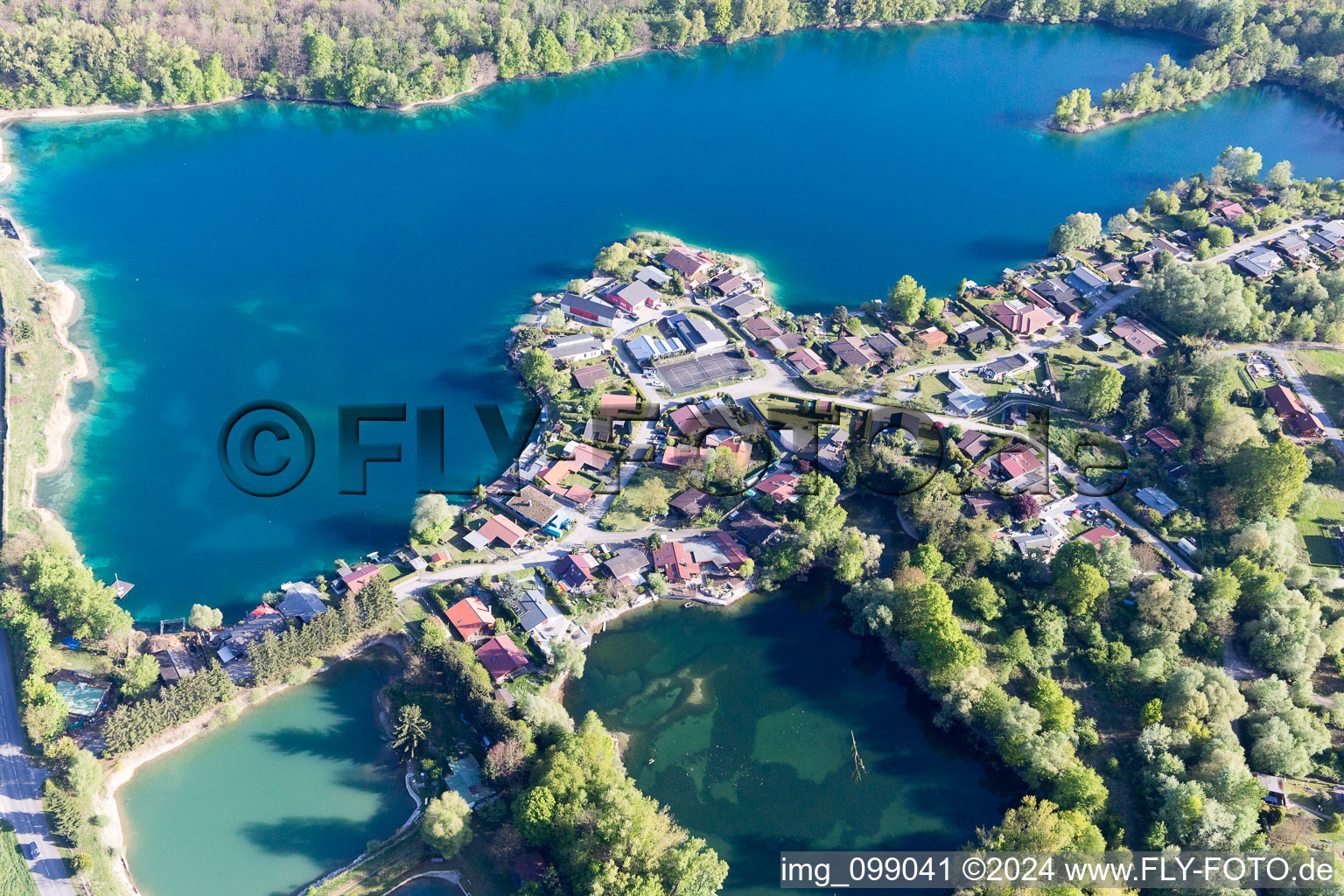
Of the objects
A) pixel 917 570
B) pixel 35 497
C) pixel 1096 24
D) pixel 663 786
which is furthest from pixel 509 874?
pixel 1096 24

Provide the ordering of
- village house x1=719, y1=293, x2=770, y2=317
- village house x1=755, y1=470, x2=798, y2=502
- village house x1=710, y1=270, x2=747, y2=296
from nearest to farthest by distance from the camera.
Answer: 1. village house x1=755, y1=470, x2=798, y2=502
2. village house x1=719, y1=293, x2=770, y2=317
3. village house x1=710, y1=270, x2=747, y2=296

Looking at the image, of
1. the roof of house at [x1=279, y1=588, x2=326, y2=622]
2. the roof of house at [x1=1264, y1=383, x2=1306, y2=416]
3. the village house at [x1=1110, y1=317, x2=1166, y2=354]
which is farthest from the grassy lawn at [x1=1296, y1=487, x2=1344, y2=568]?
the roof of house at [x1=279, y1=588, x2=326, y2=622]

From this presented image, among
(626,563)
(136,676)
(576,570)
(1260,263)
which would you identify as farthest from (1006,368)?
(136,676)

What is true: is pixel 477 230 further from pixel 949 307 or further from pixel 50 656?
pixel 50 656

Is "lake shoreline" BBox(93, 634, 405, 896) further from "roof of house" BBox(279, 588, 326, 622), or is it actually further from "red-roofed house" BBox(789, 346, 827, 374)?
"red-roofed house" BBox(789, 346, 827, 374)

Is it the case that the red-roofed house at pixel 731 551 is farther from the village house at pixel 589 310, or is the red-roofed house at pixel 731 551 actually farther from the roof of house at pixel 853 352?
the village house at pixel 589 310

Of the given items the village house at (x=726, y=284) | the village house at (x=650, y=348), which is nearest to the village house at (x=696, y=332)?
the village house at (x=650, y=348)

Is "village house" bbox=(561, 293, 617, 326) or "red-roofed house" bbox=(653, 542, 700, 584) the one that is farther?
"village house" bbox=(561, 293, 617, 326)
